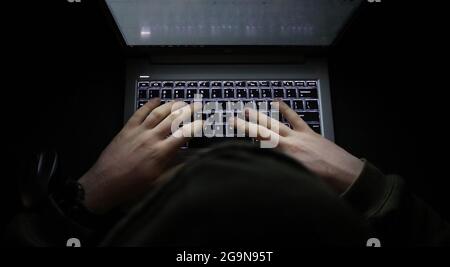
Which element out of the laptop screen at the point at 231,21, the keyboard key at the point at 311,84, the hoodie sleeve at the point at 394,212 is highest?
the laptop screen at the point at 231,21

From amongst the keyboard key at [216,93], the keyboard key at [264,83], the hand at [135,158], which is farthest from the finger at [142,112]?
the keyboard key at [264,83]

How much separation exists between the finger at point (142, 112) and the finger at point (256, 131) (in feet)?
0.61

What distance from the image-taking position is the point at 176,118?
79 centimetres

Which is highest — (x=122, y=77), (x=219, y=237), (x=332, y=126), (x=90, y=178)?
Result: (x=122, y=77)

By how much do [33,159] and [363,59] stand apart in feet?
2.43

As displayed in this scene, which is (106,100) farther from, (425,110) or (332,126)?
(425,110)

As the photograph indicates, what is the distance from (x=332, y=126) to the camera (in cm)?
81

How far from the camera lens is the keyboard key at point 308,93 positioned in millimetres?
843

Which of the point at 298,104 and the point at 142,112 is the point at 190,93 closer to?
the point at 142,112

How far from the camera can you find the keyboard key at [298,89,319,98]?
0.84 meters

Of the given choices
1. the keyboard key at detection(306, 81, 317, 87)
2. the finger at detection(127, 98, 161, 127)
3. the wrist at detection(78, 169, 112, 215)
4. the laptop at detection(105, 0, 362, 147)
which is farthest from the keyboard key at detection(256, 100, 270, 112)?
the wrist at detection(78, 169, 112, 215)

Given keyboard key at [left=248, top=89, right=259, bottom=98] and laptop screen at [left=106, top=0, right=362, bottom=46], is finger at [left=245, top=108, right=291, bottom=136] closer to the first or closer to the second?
keyboard key at [left=248, top=89, right=259, bottom=98]

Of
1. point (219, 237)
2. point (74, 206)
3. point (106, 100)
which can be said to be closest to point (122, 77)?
point (106, 100)

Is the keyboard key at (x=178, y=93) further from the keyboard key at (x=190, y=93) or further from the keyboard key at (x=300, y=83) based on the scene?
the keyboard key at (x=300, y=83)
